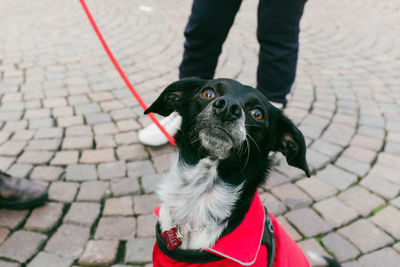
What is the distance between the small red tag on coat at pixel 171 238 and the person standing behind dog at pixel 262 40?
4.13ft

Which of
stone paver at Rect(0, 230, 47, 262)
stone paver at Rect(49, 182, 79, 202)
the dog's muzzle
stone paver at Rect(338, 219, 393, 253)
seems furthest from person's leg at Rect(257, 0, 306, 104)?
stone paver at Rect(0, 230, 47, 262)

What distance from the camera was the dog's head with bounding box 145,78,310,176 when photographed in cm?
178

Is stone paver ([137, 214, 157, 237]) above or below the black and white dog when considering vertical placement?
below

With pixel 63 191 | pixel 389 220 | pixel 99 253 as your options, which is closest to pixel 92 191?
pixel 63 191

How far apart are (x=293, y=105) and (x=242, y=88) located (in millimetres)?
2625

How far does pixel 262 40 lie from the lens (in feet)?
10.2

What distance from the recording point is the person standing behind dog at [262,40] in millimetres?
2893

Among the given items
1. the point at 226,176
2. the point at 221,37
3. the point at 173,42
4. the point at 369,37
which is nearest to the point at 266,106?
the point at 226,176

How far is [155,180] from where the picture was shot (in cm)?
305

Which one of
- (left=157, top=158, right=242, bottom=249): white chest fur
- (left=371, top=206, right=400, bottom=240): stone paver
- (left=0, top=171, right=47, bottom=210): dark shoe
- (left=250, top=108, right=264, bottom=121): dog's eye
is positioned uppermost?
(left=250, top=108, right=264, bottom=121): dog's eye

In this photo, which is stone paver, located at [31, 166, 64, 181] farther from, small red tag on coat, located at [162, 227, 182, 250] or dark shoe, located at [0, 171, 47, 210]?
small red tag on coat, located at [162, 227, 182, 250]

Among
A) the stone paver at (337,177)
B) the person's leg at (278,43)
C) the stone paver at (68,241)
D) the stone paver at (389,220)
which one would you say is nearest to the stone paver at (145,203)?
the stone paver at (68,241)

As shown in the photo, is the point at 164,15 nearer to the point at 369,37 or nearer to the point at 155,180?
the point at 369,37

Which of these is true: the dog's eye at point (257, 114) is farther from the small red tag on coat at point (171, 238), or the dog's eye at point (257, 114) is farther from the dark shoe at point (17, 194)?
the dark shoe at point (17, 194)
